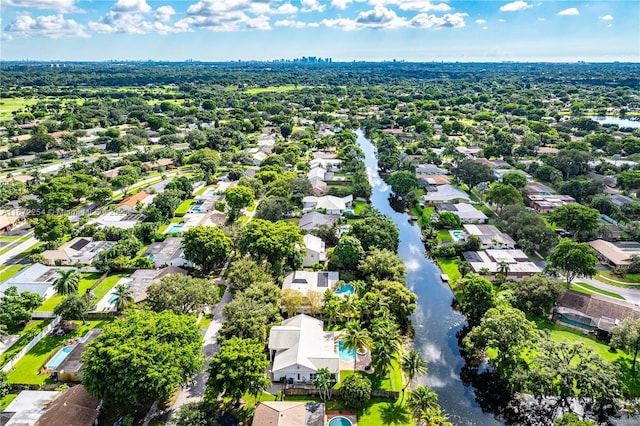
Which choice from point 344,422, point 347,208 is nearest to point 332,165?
point 347,208

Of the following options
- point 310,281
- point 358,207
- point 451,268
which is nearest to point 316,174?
point 358,207

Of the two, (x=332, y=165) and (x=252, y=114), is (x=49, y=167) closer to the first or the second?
(x=332, y=165)

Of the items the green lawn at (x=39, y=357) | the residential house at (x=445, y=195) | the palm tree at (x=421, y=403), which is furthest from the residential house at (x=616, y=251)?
the green lawn at (x=39, y=357)

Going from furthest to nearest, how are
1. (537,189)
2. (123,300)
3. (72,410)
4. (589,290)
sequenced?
(537,189) < (589,290) < (123,300) < (72,410)

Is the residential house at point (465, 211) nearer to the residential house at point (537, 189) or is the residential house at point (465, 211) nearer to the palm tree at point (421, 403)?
the residential house at point (537, 189)

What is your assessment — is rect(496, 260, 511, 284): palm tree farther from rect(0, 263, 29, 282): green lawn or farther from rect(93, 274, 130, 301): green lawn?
rect(0, 263, 29, 282): green lawn

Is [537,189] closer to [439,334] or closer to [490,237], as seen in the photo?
[490,237]

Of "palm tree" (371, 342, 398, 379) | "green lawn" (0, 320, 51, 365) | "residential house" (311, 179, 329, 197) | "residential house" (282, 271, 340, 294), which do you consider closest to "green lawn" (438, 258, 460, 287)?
"residential house" (282, 271, 340, 294)
